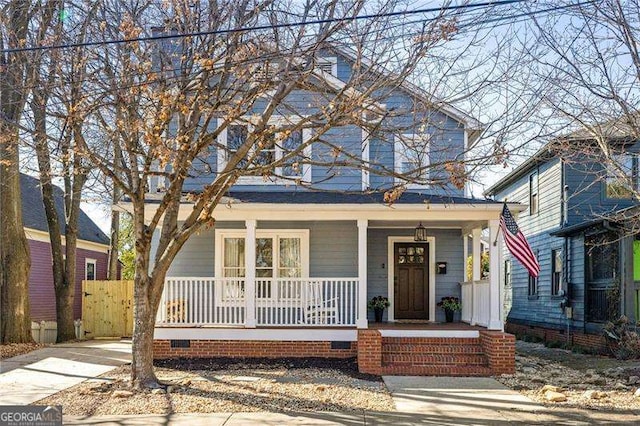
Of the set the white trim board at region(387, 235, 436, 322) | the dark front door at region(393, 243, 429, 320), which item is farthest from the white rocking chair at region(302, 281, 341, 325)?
the dark front door at region(393, 243, 429, 320)

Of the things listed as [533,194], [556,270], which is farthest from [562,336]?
[533,194]

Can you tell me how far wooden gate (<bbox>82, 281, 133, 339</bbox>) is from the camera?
2011 cm

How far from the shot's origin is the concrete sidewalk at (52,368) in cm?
1022

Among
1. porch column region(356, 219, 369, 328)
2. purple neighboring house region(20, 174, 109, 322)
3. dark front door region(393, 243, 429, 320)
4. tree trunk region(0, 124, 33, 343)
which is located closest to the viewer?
porch column region(356, 219, 369, 328)

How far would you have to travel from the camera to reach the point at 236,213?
13.8 m

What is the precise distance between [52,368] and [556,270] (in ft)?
46.0

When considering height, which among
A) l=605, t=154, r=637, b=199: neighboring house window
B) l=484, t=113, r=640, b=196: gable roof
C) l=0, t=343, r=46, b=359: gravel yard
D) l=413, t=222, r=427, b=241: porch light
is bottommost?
l=0, t=343, r=46, b=359: gravel yard

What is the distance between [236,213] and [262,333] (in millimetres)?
2426

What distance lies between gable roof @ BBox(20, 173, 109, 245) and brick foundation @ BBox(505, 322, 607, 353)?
15.1 metres

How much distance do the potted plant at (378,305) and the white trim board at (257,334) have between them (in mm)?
2192

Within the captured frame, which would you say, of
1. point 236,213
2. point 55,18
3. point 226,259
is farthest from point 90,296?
point 55,18

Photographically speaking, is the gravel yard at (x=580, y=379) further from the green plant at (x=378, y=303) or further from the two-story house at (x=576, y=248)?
the green plant at (x=378, y=303)

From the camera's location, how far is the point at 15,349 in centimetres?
1512

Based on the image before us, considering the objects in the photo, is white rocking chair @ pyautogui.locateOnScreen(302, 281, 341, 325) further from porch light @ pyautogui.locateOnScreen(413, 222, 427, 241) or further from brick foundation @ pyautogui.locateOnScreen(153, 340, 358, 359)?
porch light @ pyautogui.locateOnScreen(413, 222, 427, 241)
